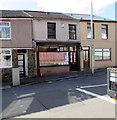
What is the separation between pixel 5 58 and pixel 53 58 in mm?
4831

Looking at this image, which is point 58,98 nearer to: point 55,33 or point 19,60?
point 19,60

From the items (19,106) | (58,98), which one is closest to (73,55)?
(58,98)

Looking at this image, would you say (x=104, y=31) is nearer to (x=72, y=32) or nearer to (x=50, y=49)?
(x=72, y=32)

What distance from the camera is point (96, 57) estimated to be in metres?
17.3

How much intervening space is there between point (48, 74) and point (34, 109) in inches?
376

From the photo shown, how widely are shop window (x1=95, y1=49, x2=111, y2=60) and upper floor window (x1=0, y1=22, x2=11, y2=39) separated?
392 inches

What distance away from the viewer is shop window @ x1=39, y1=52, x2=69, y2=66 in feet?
49.7

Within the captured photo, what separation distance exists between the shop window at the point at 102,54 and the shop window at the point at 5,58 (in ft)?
32.1

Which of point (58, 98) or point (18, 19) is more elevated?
point (18, 19)

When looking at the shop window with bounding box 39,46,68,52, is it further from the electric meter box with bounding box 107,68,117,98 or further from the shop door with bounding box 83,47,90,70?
the electric meter box with bounding box 107,68,117,98

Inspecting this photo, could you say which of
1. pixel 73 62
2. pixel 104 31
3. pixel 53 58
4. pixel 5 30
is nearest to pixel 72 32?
pixel 73 62

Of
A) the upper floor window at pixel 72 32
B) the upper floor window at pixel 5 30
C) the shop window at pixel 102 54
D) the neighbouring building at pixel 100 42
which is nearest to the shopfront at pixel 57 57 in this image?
the upper floor window at pixel 72 32

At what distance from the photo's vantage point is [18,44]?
45.8ft

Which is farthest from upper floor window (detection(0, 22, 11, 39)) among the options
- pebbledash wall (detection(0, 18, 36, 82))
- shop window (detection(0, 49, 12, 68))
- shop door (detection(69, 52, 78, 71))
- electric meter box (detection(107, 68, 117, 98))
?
electric meter box (detection(107, 68, 117, 98))
